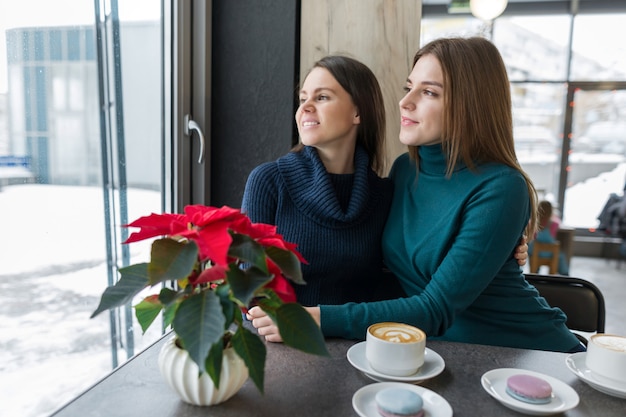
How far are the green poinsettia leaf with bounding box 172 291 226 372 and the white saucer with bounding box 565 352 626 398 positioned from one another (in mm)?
647

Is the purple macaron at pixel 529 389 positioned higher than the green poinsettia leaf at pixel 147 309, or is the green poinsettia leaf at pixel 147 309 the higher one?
the green poinsettia leaf at pixel 147 309

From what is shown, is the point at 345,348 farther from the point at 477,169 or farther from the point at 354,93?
the point at 354,93

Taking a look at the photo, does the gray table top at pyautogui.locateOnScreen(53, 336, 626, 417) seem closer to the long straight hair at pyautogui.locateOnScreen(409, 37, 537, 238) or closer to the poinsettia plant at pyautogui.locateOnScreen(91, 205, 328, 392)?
the poinsettia plant at pyautogui.locateOnScreen(91, 205, 328, 392)

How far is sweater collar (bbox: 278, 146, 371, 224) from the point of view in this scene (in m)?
1.40

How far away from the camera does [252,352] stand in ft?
2.44

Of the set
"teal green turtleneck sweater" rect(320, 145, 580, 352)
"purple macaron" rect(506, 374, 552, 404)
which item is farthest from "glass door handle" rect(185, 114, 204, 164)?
"purple macaron" rect(506, 374, 552, 404)

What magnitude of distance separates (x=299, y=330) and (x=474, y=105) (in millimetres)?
878

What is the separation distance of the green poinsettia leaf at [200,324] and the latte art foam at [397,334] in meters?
0.35

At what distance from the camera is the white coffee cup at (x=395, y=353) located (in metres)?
0.90

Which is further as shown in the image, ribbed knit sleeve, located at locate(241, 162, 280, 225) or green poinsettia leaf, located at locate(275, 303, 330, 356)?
ribbed knit sleeve, located at locate(241, 162, 280, 225)

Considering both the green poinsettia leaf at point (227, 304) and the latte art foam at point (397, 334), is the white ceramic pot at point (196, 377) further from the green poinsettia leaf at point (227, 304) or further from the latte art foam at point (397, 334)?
the latte art foam at point (397, 334)

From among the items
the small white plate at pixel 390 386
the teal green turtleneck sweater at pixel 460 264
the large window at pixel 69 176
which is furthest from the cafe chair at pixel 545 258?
the small white plate at pixel 390 386

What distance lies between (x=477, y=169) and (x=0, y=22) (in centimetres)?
118

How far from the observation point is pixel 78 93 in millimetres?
1526
